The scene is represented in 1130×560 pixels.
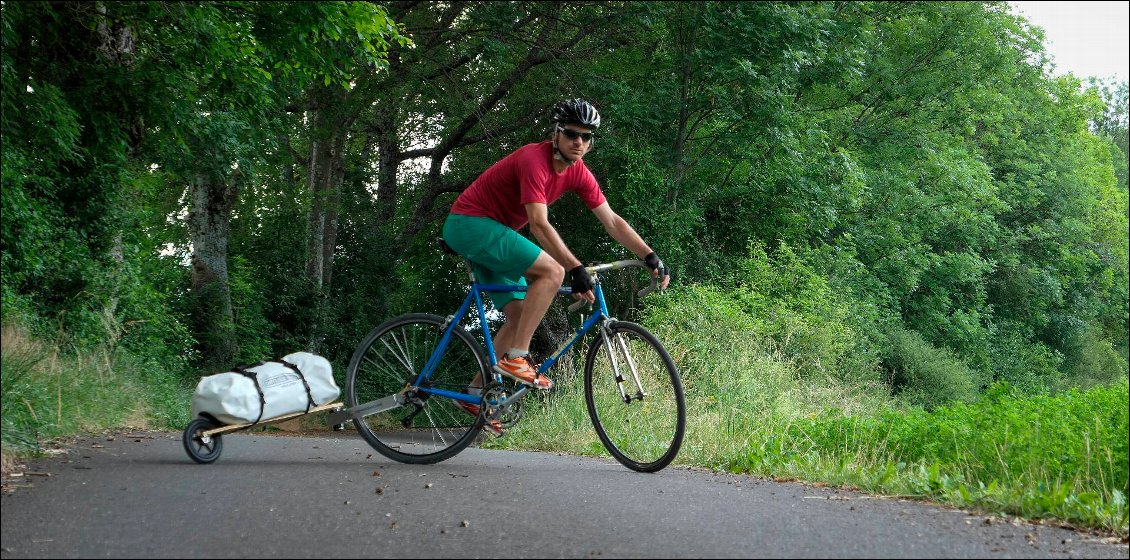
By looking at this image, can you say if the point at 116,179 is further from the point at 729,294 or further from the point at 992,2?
the point at 992,2

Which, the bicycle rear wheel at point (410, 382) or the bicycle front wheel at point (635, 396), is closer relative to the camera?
the bicycle front wheel at point (635, 396)

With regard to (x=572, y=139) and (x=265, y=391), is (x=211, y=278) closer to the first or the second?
(x=265, y=391)

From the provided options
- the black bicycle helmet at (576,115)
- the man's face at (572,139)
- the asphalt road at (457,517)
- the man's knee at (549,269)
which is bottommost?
the asphalt road at (457,517)

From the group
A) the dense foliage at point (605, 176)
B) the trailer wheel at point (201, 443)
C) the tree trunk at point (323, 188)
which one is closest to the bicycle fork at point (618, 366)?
the trailer wheel at point (201, 443)

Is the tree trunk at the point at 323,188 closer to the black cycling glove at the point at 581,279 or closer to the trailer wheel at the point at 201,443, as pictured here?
the trailer wheel at the point at 201,443

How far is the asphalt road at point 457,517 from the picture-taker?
411cm

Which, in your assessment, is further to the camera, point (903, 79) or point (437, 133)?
point (903, 79)

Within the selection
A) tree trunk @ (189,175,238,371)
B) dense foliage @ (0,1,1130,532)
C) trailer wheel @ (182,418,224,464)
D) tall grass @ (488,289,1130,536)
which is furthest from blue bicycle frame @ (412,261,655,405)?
tree trunk @ (189,175,238,371)

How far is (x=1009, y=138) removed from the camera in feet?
112

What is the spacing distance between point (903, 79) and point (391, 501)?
2568 centimetres

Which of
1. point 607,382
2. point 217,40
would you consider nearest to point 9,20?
point 217,40

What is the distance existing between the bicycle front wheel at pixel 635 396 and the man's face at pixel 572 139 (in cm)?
110

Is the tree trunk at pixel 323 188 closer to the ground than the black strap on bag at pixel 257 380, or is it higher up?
higher up

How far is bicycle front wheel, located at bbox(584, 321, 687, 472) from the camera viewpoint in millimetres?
6512
